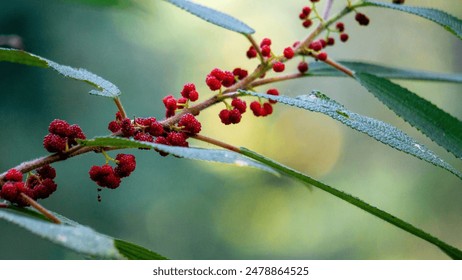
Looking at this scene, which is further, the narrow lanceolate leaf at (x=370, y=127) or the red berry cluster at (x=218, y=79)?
the red berry cluster at (x=218, y=79)

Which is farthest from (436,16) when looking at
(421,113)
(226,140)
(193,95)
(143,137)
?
(226,140)

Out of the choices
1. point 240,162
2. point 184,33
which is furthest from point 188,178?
point 240,162

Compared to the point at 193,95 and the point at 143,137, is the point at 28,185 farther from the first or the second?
the point at 193,95

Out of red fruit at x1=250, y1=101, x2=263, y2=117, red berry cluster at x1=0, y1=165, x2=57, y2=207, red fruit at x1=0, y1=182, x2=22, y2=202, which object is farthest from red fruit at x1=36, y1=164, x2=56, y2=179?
red fruit at x1=250, y1=101, x2=263, y2=117

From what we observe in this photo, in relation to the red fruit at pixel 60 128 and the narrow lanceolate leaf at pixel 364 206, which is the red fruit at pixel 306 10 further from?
the red fruit at pixel 60 128

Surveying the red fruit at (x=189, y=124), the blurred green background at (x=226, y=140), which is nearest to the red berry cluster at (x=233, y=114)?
the red fruit at (x=189, y=124)

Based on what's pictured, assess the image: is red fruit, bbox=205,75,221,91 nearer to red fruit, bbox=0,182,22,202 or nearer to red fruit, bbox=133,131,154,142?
red fruit, bbox=133,131,154,142

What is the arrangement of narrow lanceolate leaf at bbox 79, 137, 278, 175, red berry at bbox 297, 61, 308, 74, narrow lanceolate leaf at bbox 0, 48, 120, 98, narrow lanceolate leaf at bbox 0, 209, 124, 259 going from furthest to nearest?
1. red berry at bbox 297, 61, 308, 74
2. narrow lanceolate leaf at bbox 0, 48, 120, 98
3. narrow lanceolate leaf at bbox 79, 137, 278, 175
4. narrow lanceolate leaf at bbox 0, 209, 124, 259

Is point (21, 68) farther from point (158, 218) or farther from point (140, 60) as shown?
point (158, 218)
